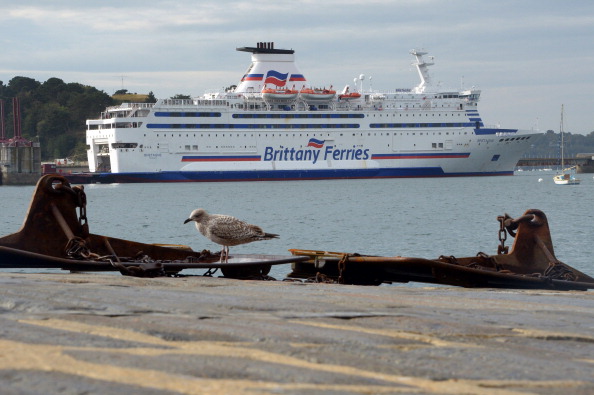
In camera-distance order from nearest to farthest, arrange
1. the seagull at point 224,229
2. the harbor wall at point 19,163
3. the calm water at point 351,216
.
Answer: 1. the seagull at point 224,229
2. the calm water at point 351,216
3. the harbor wall at point 19,163

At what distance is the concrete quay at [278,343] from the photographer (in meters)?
3.16

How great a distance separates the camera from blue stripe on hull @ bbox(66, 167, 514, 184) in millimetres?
64000

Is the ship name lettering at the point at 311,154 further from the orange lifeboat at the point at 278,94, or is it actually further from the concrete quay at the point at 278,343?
the concrete quay at the point at 278,343

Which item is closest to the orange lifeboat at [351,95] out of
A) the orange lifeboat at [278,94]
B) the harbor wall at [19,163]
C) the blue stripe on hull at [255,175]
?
the orange lifeboat at [278,94]

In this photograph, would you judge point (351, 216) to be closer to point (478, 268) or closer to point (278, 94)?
point (478, 268)

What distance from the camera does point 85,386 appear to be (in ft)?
9.82

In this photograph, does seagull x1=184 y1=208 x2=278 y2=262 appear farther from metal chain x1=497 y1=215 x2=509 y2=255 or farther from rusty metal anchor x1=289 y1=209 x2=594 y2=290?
metal chain x1=497 y1=215 x2=509 y2=255

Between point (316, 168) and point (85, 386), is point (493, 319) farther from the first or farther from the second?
point (316, 168)

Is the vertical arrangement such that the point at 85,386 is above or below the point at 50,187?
below

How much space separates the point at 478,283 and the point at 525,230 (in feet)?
4.40

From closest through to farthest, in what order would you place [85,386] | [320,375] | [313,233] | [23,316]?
[85,386] → [320,375] → [23,316] → [313,233]

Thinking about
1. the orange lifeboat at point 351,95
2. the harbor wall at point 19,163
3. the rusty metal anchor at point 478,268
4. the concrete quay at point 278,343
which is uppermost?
the orange lifeboat at point 351,95

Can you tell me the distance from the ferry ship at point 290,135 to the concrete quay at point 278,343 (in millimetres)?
58604

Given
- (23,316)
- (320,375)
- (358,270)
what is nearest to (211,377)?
(320,375)
